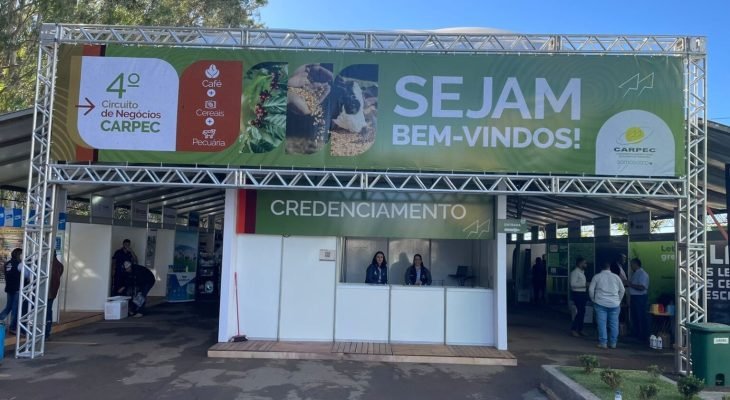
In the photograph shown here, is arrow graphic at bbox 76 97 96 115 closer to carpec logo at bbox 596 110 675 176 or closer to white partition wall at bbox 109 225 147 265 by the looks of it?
white partition wall at bbox 109 225 147 265

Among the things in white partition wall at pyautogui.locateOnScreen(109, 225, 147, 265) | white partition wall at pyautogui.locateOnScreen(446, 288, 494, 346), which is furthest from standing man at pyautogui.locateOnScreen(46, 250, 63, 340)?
white partition wall at pyautogui.locateOnScreen(446, 288, 494, 346)

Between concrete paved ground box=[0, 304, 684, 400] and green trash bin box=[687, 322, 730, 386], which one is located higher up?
green trash bin box=[687, 322, 730, 386]

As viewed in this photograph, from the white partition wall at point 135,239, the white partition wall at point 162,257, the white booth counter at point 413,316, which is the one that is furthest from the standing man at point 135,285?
the white booth counter at point 413,316

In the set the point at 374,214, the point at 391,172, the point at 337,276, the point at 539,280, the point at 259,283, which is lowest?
the point at 539,280

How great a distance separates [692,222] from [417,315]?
5022 mm

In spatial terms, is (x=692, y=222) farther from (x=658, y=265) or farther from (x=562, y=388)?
(x=562, y=388)

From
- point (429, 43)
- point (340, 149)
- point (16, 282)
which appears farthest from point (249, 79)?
→ point (16, 282)

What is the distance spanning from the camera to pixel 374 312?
33.2 feet

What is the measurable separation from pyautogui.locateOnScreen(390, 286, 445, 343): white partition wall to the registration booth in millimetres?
19

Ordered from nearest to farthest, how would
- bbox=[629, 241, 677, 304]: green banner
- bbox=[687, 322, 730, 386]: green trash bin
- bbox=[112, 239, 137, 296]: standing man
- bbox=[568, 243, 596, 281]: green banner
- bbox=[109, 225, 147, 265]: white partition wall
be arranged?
1. bbox=[687, 322, 730, 386]: green trash bin
2. bbox=[629, 241, 677, 304]: green banner
3. bbox=[112, 239, 137, 296]: standing man
4. bbox=[568, 243, 596, 281]: green banner
5. bbox=[109, 225, 147, 265]: white partition wall

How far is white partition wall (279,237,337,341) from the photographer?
10102 millimetres

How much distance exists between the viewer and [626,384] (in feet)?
22.8

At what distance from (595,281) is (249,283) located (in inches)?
272

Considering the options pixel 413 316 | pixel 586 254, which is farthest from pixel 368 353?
pixel 586 254
